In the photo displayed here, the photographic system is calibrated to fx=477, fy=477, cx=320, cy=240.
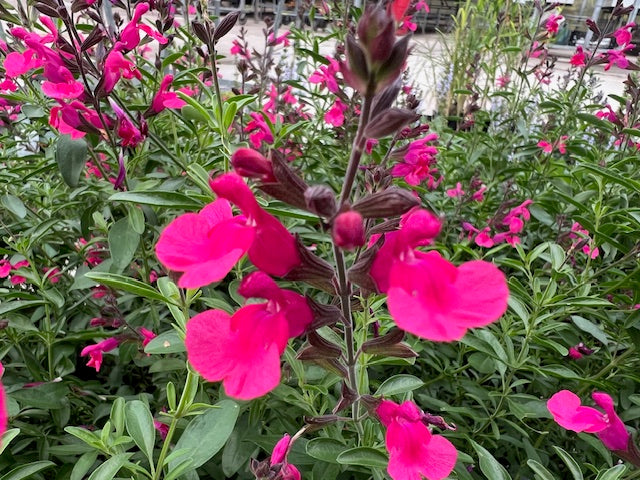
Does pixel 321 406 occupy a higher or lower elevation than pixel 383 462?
lower

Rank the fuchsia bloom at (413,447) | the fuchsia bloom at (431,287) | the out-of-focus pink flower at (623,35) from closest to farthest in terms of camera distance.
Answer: the fuchsia bloom at (431,287) < the fuchsia bloom at (413,447) < the out-of-focus pink flower at (623,35)

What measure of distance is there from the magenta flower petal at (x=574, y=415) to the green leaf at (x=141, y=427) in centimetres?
95

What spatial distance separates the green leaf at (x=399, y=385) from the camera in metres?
1.06

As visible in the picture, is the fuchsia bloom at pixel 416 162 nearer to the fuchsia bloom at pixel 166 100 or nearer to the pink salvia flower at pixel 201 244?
the fuchsia bloom at pixel 166 100

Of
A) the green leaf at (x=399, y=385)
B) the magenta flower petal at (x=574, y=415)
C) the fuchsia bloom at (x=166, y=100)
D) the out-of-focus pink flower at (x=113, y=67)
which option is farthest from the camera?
the fuchsia bloom at (x=166, y=100)

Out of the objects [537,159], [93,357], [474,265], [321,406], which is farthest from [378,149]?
[474,265]

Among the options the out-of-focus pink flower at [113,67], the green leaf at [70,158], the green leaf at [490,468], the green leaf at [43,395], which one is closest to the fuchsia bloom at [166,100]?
the out-of-focus pink flower at [113,67]

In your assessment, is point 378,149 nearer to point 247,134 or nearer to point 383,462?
point 247,134

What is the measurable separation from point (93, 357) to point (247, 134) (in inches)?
43.3

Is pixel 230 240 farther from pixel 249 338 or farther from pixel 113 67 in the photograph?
pixel 113 67

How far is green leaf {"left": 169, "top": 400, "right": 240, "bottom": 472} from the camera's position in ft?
3.12

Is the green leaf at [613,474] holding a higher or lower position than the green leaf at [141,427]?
lower

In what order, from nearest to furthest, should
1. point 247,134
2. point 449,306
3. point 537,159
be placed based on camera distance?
1. point 449,306
2. point 247,134
3. point 537,159

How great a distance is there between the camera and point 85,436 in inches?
38.3
